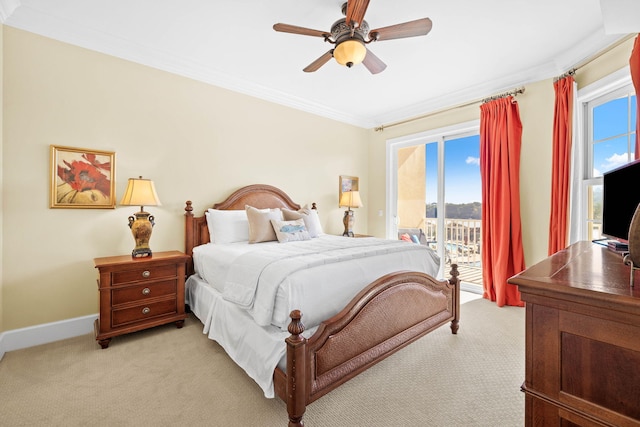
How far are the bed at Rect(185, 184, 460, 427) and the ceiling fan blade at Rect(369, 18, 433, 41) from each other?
5.32ft

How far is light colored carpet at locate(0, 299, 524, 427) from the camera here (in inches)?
61.4

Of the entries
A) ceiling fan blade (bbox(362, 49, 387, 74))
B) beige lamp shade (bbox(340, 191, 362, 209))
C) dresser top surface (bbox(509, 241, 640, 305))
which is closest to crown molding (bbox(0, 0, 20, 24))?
ceiling fan blade (bbox(362, 49, 387, 74))

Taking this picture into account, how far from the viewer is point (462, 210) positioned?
4082 millimetres

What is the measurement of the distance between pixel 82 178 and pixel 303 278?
236 centimetres

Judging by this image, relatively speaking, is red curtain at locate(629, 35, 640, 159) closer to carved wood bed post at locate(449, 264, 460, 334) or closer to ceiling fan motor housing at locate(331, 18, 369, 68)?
carved wood bed post at locate(449, 264, 460, 334)

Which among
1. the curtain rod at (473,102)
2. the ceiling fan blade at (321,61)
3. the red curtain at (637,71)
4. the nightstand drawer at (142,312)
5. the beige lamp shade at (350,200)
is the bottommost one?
the nightstand drawer at (142,312)

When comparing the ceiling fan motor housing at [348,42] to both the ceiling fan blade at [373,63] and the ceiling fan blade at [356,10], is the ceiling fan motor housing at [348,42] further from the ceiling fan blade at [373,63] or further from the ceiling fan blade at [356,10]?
the ceiling fan blade at [373,63]

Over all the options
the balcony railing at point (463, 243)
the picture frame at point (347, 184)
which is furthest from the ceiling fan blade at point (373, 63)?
the balcony railing at point (463, 243)

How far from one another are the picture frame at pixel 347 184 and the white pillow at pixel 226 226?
1939mm

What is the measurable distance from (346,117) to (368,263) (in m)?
3.36

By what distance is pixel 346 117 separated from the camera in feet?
15.6

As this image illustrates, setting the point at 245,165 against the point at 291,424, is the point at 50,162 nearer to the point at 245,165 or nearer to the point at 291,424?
the point at 245,165

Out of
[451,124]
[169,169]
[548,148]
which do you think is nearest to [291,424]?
[169,169]

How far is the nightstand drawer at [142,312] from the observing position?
Result: 7.73ft
